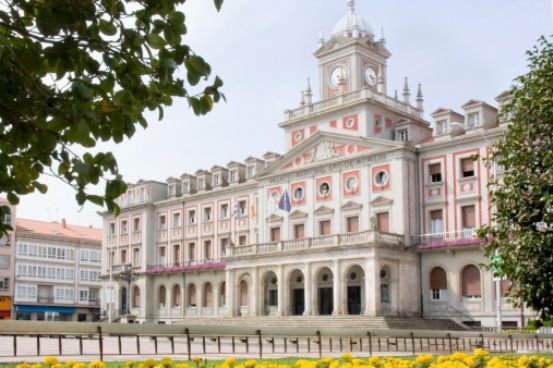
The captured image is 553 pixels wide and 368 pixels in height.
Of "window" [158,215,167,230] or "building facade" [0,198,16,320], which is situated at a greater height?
"window" [158,215,167,230]

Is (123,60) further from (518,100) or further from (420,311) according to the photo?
(420,311)

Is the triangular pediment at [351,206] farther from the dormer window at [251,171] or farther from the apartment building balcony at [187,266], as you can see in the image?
the apartment building balcony at [187,266]

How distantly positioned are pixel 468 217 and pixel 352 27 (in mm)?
16784

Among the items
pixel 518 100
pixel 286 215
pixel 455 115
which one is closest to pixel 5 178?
pixel 518 100

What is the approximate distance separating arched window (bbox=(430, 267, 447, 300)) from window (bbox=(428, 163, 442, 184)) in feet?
17.6

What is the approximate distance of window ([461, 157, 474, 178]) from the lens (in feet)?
141

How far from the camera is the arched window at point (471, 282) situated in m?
41.9

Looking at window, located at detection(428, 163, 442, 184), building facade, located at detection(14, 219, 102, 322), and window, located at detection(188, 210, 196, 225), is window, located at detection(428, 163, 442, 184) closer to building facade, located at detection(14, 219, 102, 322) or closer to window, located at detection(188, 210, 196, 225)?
window, located at detection(188, 210, 196, 225)

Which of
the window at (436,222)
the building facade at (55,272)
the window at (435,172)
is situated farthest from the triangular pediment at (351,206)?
the building facade at (55,272)

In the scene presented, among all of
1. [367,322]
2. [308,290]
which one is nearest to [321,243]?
[308,290]

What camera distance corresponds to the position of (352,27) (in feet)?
169

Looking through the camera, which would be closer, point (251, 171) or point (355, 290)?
point (355, 290)

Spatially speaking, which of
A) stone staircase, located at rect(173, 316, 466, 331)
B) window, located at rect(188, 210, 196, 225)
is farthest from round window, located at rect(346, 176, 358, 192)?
window, located at rect(188, 210, 196, 225)

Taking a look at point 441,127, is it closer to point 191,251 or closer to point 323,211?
point 323,211
